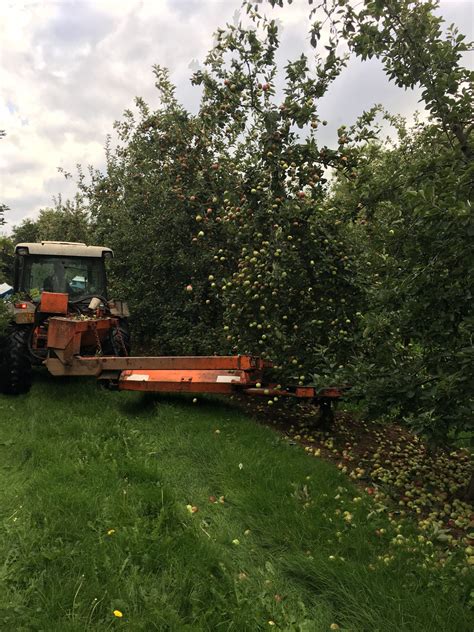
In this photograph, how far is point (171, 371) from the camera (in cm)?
580

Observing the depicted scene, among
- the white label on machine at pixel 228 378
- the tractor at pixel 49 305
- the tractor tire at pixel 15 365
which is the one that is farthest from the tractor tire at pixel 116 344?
the white label on machine at pixel 228 378

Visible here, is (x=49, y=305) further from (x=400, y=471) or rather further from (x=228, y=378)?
(x=400, y=471)

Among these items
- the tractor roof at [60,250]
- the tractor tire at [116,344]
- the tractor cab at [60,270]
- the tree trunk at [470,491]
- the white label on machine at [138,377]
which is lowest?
the tree trunk at [470,491]

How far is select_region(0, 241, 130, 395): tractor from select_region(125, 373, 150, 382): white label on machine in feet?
2.82

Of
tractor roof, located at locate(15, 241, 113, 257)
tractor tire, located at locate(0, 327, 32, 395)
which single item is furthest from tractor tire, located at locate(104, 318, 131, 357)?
tractor roof, located at locate(15, 241, 113, 257)

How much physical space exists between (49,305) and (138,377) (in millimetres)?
1758

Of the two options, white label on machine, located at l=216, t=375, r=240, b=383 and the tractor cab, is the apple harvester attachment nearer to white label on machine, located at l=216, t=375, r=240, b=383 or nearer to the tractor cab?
white label on machine, located at l=216, t=375, r=240, b=383

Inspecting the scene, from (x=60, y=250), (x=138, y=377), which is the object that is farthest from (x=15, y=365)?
(x=60, y=250)

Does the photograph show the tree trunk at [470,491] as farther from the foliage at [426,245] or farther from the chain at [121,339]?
the chain at [121,339]

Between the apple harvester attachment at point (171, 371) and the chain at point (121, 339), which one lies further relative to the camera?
the chain at point (121, 339)

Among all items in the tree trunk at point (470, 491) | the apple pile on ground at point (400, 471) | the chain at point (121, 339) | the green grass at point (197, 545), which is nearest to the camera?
the green grass at point (197, 545)

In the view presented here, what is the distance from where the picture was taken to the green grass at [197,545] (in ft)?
8.11

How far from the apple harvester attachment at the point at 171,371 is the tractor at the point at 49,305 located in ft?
1.76

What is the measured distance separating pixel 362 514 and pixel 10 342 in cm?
531
